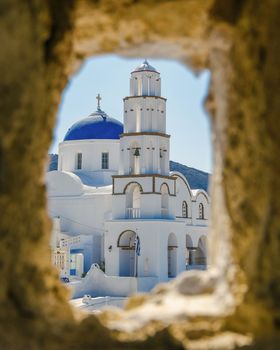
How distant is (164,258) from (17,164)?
78.9 ft

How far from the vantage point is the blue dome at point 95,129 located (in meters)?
36.0

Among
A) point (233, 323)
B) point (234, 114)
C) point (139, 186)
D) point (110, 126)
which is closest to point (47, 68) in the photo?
point (234, 114)

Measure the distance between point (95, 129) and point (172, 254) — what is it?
1154cm

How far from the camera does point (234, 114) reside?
15.6 feet

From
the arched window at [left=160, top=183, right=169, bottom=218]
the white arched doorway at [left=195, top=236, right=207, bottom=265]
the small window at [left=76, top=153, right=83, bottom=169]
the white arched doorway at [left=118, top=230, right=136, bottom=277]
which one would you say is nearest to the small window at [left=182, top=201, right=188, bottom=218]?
the white arched doorway at [left=195, top=236, right=207, bottom=265]

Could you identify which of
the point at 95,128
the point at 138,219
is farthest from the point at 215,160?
the point at 95,128

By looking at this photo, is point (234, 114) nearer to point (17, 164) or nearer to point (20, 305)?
point (17, 164)

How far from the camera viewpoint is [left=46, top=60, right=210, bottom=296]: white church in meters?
27.0

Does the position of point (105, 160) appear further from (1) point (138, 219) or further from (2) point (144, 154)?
(1) point (138, 219)

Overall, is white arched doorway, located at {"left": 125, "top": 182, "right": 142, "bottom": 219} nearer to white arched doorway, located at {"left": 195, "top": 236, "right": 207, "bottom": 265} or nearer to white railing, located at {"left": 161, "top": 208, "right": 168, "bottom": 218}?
white railing, located at {"left": 161, "top": 208, "right": 168, "bottom": 218}

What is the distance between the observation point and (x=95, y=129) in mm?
36312

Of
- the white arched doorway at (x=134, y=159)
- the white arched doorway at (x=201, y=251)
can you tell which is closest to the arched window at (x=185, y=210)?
the white arched doorway at (x=201, y=251)

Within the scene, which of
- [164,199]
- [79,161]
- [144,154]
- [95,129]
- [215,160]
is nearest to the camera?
[215,160]

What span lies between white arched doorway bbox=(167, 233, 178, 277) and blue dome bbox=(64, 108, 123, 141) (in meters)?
9.82
